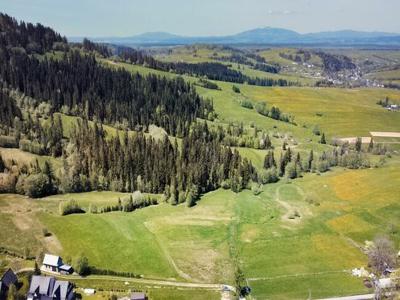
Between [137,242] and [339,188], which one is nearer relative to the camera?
[137,242]

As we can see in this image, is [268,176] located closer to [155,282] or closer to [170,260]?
[170,260]

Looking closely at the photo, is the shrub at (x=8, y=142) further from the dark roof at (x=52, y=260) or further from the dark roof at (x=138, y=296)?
the dark roof at (x=138, y=296)

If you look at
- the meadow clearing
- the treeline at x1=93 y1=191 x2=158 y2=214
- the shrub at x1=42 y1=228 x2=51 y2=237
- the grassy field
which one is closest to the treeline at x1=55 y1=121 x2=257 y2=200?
the meadow clearing

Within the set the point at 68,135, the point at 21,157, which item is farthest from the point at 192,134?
the point at 21,157

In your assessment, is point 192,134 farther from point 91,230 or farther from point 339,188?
point 91,230

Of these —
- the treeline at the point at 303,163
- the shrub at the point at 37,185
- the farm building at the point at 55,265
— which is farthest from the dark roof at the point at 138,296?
the treeline at the point at 303,163

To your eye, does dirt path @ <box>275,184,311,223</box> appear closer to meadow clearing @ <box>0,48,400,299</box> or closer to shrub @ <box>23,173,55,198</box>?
meadow clearing @ <box>0,48,400,299</box>

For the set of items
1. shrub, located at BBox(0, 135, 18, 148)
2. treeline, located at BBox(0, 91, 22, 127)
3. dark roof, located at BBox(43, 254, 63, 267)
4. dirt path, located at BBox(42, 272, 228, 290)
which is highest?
treeline, located at BBox(0, 91, 22, 127)
